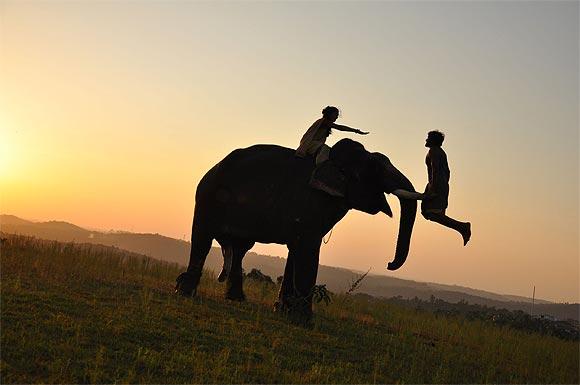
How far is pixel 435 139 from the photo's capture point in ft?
32.0

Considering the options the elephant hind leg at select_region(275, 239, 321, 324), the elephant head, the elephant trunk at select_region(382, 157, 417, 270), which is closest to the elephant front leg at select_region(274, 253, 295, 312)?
the elephant hind leg at select_region(275, 239, 321, 324)

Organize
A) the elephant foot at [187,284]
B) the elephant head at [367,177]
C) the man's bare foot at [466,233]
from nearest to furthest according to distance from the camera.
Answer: the man's bare foot at [466,233], the elephant head at [367,177], the elephant foot at [187,284]

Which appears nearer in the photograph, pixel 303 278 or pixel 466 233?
pixel 466 233

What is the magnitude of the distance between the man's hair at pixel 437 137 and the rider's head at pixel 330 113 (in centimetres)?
195

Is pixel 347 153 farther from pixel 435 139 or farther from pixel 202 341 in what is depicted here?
pixel 202 341

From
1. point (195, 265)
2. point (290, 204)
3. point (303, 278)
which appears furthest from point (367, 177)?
point (195, 265)

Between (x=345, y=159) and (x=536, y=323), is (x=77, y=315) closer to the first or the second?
(x=345, y=159)

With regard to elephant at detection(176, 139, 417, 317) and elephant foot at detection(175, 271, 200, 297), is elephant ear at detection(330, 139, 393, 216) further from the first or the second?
elephant foot at detection(175, 271, 200, 297)

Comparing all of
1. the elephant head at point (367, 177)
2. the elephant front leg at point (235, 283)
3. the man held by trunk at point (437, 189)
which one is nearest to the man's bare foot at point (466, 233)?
the man held by trunk at point (437, 189)

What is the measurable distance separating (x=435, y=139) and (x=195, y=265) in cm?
528

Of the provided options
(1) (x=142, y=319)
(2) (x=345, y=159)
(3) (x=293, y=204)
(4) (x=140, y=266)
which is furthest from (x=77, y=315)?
(4) (x=140, y=266)

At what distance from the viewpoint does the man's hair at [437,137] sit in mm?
9750

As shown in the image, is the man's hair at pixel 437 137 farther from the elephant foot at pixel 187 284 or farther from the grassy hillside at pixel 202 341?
the elephant foot at pixel 187 284

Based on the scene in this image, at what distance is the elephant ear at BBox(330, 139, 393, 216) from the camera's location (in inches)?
409
